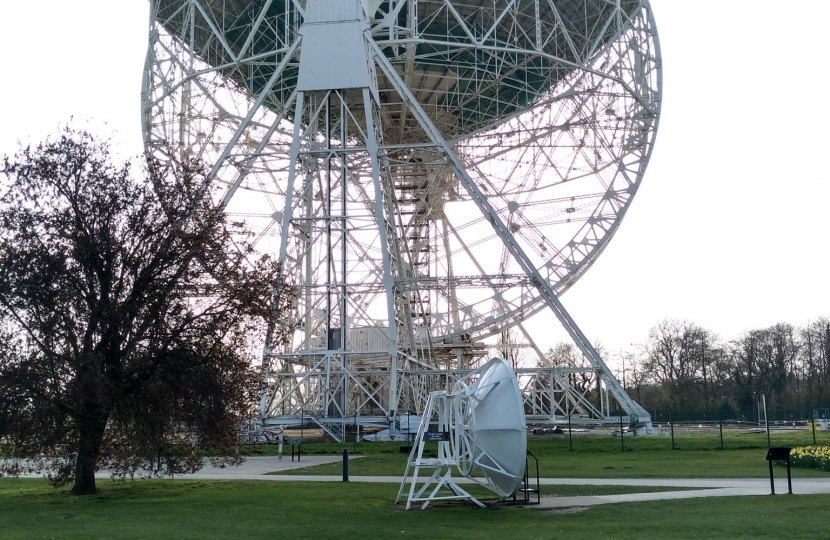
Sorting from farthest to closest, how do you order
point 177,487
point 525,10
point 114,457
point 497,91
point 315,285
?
1. point 497,91
2. point 525,10
3. point 315,285
4. point 177,487
5. point 114,457

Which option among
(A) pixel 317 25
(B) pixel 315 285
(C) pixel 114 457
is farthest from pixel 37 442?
(A) pixel 317 25

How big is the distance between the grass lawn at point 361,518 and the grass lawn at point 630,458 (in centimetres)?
626

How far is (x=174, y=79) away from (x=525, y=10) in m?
15.1

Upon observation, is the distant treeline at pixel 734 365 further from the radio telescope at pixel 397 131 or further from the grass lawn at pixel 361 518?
the grass lawn at pixel 361 518

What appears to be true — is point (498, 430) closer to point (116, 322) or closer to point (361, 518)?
point (361, 518)

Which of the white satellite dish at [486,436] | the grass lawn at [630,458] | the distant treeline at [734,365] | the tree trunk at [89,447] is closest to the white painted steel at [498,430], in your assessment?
the white satellite dish at [486,436]

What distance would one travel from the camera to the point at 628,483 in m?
21.8

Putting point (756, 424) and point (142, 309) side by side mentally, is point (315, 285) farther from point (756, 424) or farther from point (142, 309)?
point (756, 424)

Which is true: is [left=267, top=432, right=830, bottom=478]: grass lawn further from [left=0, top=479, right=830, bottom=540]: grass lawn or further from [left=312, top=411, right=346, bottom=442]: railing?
[left=0, top=479, right=830, bottom=540]: grass lawn

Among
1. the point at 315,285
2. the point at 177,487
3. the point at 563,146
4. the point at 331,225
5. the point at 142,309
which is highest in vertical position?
the point at 563,146

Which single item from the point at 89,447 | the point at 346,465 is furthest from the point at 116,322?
the point at 346,465

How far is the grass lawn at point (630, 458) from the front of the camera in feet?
81.0

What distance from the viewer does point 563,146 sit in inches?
1668

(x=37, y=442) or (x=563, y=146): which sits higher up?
(x=563, y=146)
